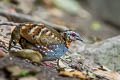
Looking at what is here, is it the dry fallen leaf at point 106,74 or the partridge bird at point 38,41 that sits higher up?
the partridge bird at point 38,41

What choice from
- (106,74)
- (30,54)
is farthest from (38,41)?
(106,74)

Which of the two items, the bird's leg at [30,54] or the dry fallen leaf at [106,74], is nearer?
the bird's leg at [30,54]

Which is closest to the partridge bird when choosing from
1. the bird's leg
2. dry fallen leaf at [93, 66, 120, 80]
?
the bird's leg

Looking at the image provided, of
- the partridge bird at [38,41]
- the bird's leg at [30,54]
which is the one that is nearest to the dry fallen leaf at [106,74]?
the partridge bird at [38,41]

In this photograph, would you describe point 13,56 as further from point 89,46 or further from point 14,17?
point 14,17

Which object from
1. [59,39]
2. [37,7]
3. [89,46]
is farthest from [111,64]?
[37,7]

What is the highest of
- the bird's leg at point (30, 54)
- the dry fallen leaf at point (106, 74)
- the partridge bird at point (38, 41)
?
the partridge bird at point (38, 41)

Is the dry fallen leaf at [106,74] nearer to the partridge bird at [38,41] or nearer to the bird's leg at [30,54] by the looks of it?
the partridge bird at [38,41]

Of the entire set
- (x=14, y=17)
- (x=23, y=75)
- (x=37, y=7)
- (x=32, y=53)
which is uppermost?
(x=37, y=7)

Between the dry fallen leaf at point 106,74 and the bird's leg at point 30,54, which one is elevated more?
the bird's leg at point 30,54

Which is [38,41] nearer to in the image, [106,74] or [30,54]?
[30,54]

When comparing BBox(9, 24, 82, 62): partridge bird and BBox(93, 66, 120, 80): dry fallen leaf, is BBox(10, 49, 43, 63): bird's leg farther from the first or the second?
BBox(93, 66, 120, 80): dry fallen leaf
